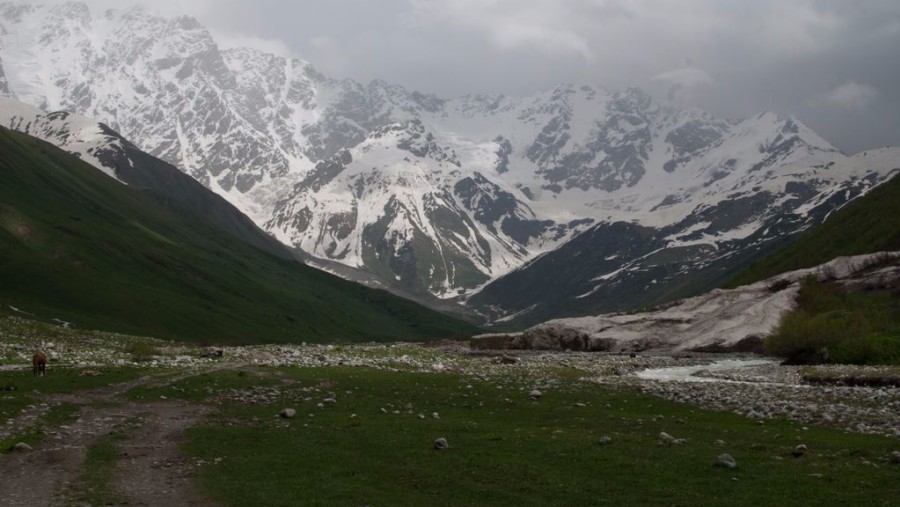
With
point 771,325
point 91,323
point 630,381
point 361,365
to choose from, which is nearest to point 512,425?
point 630,381

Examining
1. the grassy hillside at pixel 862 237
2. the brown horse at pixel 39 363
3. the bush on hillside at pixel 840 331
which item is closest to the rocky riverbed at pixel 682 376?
the brown horse at pixel 39 363

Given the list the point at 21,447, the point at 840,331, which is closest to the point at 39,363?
the point at 21,447

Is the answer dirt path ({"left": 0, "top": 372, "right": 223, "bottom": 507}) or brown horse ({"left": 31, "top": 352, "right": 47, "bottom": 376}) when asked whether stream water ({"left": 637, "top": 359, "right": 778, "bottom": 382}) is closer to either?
dirt path ({"left": 0, "top": 372, "right": 223, "bottom": 507})

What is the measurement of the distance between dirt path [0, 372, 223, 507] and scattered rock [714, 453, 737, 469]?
53.3ft

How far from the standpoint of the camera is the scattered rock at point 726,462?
28156mm

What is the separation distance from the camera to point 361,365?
65.4 m

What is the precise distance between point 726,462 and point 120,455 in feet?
70.2

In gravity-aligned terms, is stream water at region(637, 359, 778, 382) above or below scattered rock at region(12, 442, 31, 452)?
above

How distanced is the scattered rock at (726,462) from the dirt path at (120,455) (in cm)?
1625

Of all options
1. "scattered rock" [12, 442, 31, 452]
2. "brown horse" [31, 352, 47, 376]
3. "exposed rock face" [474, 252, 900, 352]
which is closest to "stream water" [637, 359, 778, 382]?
"exposed rock face" [474, 252, 900, 352]

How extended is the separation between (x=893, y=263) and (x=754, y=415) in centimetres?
11308

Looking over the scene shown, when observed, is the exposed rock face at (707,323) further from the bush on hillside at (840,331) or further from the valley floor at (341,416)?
the valley floor at (341,416)

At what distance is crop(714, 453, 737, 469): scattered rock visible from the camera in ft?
92.4

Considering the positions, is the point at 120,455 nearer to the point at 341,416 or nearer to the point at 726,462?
the point at 341,416
